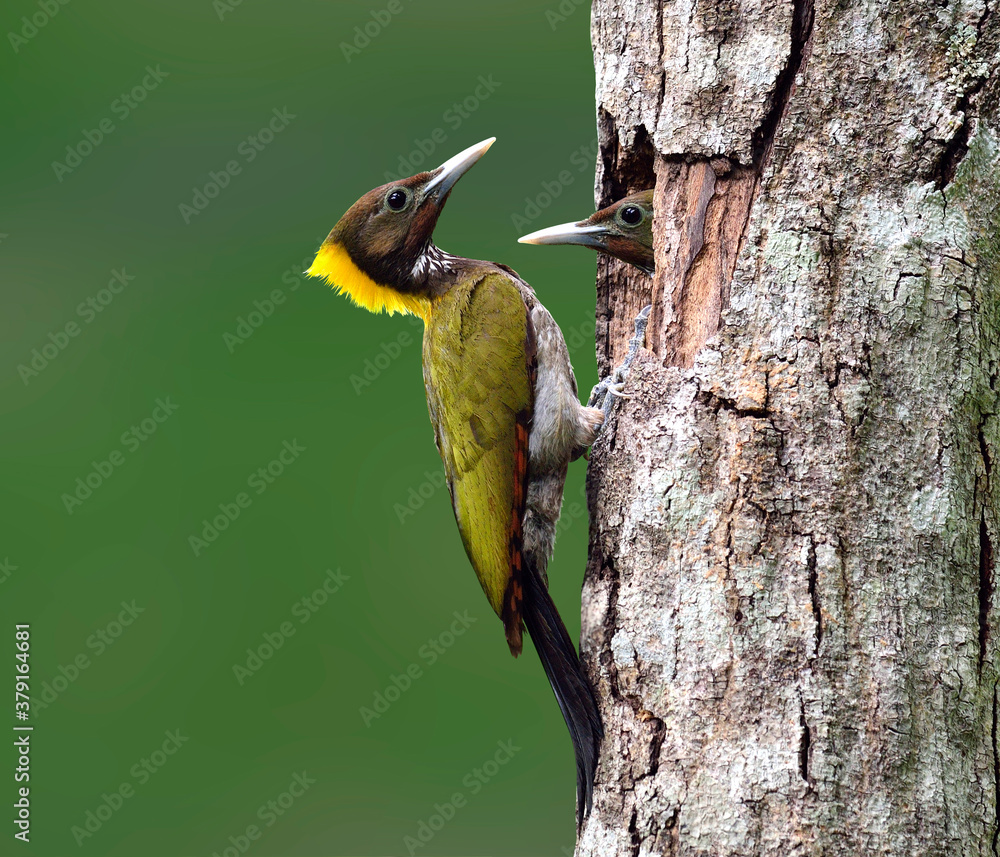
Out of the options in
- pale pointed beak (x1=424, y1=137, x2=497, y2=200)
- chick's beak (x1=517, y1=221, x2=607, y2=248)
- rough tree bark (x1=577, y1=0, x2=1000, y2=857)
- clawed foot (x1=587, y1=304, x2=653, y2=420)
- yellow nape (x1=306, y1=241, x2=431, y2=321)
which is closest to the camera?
rough tree bark (x1=577, y1=0, x2=1000, y2=857)

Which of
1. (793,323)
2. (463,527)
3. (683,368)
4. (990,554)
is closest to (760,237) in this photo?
(793,323)

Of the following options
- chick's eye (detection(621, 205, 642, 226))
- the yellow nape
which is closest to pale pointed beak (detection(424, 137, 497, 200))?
the yellow nape

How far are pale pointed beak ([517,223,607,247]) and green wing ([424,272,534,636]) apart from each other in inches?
6.6

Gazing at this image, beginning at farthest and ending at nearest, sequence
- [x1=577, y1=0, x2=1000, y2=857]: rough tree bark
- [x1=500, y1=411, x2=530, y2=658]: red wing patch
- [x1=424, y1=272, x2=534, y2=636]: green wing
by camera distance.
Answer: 1. [x1=424, y1=272, x2=534, y2=636]: green wing
2. [x1=500, y1=411, x2=530, y2=658]: red wing patch
3. [x1=577, y1=0, x2=1000, y2=857]: rough tree bark

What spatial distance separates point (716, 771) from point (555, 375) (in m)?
1.31

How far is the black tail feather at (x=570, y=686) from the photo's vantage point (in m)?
2.27


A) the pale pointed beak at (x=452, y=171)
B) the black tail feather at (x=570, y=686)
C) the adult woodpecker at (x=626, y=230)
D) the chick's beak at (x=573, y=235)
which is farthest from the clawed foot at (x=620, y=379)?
the pale pointed beak at (x=452, y=171)

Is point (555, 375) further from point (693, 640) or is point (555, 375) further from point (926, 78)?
point (926, 78)

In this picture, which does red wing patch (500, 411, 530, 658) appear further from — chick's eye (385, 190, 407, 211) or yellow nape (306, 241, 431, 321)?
chick's eye (385, 190, 407, 211)

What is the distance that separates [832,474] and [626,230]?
111cm

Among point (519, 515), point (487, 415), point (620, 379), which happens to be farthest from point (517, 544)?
point (620, 379)

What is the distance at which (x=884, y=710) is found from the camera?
190 centimetres

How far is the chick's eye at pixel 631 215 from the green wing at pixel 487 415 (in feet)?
1.41

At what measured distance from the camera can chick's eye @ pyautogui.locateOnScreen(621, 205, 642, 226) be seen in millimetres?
2795
